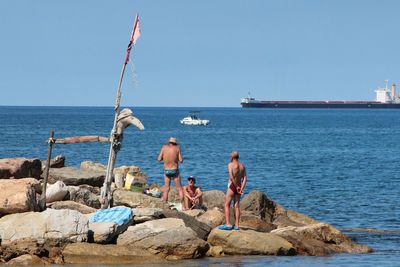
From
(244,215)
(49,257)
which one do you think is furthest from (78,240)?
(244,215)

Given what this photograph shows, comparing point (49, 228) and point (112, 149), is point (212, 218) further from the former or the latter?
point (49, 228)

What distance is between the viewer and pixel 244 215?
75.8 ft

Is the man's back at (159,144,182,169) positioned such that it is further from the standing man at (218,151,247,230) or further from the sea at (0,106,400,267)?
the sea at (0,106,400,267)

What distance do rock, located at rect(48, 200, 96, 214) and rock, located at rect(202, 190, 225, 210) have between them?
4537mm

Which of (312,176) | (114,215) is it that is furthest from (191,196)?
(312,176)

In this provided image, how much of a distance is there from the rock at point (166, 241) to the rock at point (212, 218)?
196cm

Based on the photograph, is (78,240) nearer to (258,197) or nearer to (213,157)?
(258,197)

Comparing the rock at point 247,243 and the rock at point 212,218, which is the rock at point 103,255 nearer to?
the rock at point 247,243

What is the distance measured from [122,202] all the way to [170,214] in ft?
5.71

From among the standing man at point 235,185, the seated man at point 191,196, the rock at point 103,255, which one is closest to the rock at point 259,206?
the seated man at point 191,196

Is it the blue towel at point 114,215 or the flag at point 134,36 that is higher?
the flag at point 134,36

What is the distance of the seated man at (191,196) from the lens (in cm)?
2302

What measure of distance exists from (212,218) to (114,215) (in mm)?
2876

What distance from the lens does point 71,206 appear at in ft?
69.3
